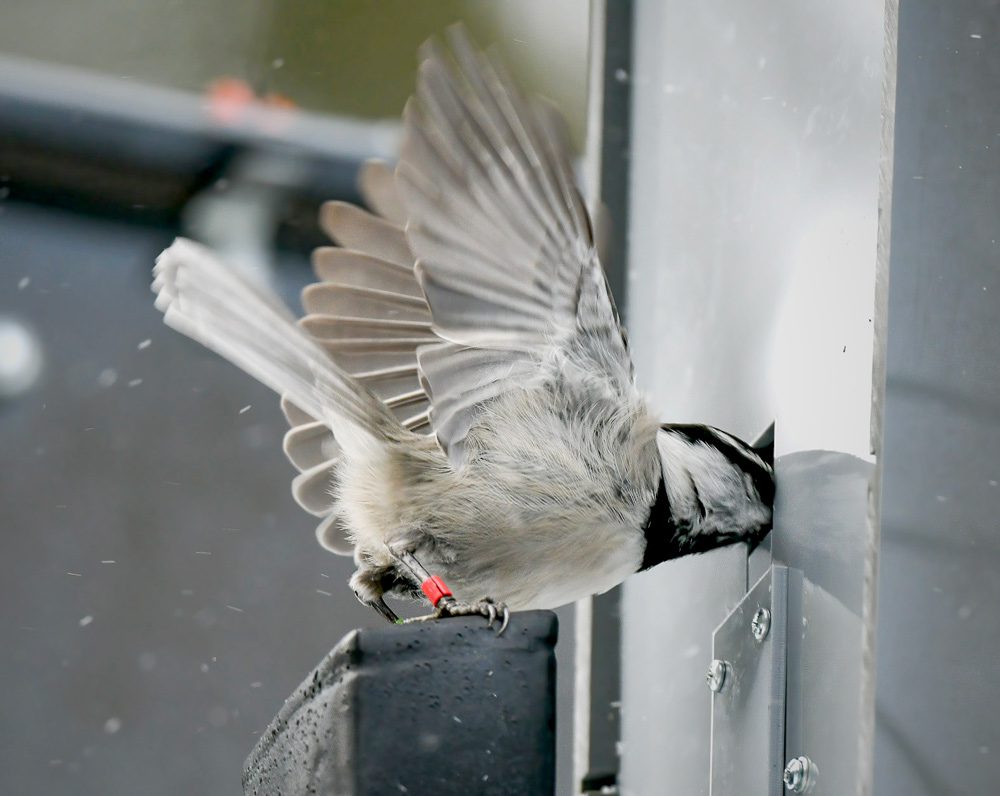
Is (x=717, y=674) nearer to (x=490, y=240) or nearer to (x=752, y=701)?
(x=752, y=701)

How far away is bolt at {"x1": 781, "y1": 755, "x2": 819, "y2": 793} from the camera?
102 cm

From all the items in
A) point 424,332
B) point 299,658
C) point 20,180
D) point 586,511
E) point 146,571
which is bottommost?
point 299,658

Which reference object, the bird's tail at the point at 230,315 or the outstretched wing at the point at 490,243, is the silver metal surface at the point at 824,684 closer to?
the outstretched wing at the point at 490,243

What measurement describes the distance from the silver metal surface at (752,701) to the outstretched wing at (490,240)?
31cm

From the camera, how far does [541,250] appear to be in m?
1.19

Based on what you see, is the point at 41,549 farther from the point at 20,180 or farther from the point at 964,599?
the point at 964,599

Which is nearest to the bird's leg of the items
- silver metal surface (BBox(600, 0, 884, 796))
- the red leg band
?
the red leg band

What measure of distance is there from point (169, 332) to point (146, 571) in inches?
20.1

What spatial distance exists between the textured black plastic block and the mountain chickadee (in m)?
0.36

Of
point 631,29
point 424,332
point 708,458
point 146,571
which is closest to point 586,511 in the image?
point 708,458

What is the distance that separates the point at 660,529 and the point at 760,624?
0.23 m

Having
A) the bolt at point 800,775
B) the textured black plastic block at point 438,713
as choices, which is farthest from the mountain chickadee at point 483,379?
the textured black plastic block at point 438,713

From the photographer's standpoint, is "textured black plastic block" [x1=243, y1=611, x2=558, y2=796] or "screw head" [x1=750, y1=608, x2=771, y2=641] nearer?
"textured black plastic block" [x1=243, y1=611, x2=558, y2=796]

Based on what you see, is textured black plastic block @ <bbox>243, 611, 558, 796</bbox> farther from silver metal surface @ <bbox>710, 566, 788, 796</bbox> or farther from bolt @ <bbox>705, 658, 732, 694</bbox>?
bolt @ <bbox>705, 658, 732, 694</bbox>
